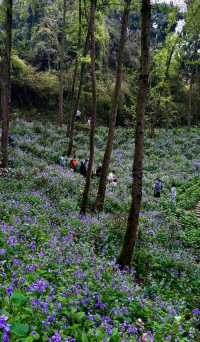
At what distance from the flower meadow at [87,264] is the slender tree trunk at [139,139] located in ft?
2.37

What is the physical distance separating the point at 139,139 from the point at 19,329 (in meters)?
6.05

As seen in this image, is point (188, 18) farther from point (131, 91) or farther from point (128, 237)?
point (128, 237)

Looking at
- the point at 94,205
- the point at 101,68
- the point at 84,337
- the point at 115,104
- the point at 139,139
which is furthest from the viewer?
the point at 101,68

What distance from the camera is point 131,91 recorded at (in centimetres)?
4891

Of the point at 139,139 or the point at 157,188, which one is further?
the point at 157,188

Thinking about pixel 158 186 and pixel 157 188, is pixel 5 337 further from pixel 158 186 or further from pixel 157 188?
pixel 157 188

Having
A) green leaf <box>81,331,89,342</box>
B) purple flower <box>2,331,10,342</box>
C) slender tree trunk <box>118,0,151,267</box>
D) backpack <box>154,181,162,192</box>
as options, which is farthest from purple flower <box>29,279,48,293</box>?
backpack <box>154,181,162,192</box>

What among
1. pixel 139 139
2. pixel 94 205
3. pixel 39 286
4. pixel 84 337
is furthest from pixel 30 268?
pixel 94 205

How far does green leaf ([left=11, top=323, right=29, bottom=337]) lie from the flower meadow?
2 centimetres

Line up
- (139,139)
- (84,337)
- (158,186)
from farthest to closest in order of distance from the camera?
1. (158,186)
2. (139,139)
3. (84,337)

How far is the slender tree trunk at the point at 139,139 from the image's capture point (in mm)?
9266

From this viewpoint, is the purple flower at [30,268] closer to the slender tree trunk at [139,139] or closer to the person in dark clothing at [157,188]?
the slender tree trunk at [139,139]

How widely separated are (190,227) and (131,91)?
3290 centimetres

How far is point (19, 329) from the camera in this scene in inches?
180
